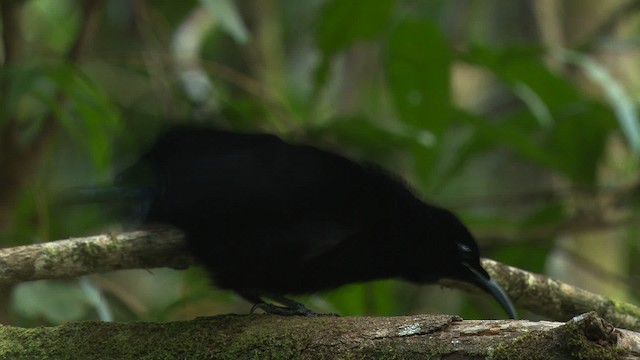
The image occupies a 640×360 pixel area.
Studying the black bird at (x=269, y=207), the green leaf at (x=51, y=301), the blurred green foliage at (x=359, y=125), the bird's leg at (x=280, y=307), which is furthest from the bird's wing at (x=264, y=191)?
the green leaf at (x=51, y=301)

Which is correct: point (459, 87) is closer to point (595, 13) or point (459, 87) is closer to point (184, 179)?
point (595, 13)

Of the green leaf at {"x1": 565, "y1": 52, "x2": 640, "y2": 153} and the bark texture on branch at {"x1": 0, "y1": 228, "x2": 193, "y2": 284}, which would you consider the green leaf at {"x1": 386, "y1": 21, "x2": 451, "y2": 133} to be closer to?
the green leaf at {"x1": 565, "y1": 52, "x2": 640, "y2": 153}

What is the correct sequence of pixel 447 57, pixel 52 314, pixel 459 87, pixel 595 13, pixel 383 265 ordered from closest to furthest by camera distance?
1. pixel 383 265
2. pixel 52 314
3. pixel 447 57
4. pixel 595 13
5. pixel 459 87

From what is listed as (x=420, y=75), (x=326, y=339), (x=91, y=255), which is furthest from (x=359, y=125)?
(x=326, y=339)

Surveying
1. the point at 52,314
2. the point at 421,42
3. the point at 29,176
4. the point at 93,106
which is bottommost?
the point at 52,314

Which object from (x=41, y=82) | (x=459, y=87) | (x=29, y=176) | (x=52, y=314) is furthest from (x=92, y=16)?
(x=459, y=87)

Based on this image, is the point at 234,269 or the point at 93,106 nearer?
the point at 234,269

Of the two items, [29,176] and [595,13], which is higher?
[595,13]

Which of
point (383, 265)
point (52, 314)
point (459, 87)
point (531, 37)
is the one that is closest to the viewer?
point (383, 265)
